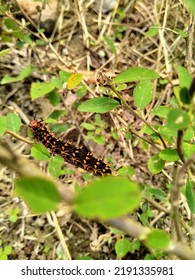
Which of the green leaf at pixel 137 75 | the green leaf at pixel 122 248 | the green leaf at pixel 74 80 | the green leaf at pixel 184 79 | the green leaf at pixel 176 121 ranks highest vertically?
the green leaf at pixel 74 80

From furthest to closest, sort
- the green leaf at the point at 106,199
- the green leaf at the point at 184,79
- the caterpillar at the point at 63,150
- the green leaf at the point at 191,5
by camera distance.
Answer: the caterpillar at the point at 63,150, the green leaf at the point at 184,79, the green leaf at the point at 191,5, the green leaf at the point at 106,199

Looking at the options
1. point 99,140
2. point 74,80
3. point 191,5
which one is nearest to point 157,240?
point 191,5

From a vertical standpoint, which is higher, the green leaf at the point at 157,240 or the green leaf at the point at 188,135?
the green leaf at the point at 188,135

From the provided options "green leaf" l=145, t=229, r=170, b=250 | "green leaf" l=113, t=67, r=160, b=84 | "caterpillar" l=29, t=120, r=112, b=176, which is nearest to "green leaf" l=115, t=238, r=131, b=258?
"caterpillar" l=29, t=120, r=112, b=176

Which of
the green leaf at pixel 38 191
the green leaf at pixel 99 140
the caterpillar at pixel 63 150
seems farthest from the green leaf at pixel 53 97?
the green leaf at pixel 38 191

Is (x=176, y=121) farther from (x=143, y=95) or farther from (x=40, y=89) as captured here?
(x=40, y=89)

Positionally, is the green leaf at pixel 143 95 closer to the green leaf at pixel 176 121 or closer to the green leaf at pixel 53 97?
the green leaf at pixel 176 121

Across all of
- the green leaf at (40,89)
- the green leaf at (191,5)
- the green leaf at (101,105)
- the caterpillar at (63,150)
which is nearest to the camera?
the green leaf at (191,5)

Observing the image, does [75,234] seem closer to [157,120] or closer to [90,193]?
[157,120]
